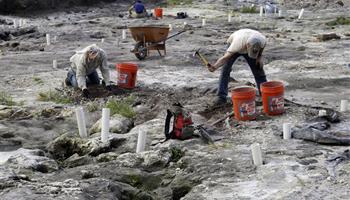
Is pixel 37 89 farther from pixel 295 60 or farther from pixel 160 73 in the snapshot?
pixel 295 60

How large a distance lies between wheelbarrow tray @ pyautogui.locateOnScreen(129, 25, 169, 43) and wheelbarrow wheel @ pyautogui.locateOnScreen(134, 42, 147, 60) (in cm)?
15

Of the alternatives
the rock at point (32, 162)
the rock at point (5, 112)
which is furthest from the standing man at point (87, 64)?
the rock at point (32, 162)

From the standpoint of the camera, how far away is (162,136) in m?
8.44

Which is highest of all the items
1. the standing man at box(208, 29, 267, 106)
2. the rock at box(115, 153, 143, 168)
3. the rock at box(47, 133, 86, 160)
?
the standing man at box(208, 29, 267, 106)

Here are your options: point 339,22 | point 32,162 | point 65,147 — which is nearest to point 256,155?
point 32,162

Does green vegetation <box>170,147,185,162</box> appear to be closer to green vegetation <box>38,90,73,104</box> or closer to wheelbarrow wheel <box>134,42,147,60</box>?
green vegetation <box>38,90,73,104</box>

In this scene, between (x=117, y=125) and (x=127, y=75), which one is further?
(x=127, y=75)

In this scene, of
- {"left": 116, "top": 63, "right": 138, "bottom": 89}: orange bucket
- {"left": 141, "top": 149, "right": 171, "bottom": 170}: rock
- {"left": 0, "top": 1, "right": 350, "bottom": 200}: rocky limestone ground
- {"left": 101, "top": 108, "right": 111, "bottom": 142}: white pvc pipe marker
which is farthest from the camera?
{"left": 116, "top": 63, "right": 138, "bottom": 89}: orange bucket

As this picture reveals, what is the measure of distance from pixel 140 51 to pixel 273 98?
684 cm

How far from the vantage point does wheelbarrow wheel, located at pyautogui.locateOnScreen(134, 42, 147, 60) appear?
1520 centimetres

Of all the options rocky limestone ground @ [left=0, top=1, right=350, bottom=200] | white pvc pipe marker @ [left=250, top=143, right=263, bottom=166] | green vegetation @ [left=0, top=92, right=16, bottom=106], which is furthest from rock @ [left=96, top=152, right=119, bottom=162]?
green vegetation @ [left=0, top=92, right=16, bottom=106]

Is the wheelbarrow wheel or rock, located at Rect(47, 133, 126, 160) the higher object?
the wheelbarrow wheel

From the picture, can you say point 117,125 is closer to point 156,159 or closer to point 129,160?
point 129,160

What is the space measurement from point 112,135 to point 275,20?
58.3ft
